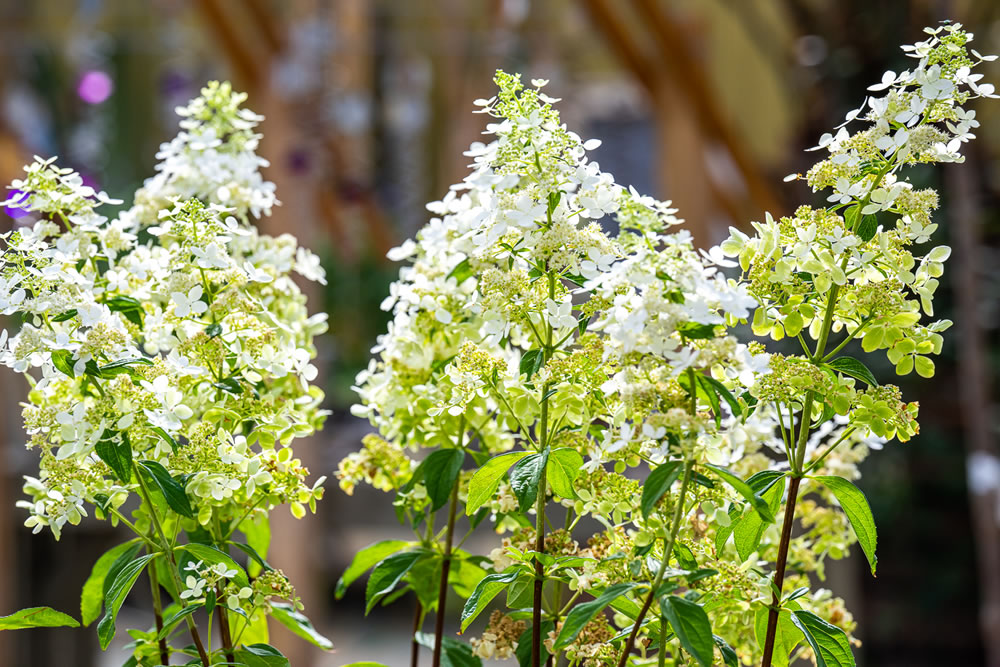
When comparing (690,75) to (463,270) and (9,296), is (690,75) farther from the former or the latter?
(9,296)

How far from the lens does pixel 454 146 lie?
2896 millimetres

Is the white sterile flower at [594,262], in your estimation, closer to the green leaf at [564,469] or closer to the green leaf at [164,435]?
the green leaf at [564,469]

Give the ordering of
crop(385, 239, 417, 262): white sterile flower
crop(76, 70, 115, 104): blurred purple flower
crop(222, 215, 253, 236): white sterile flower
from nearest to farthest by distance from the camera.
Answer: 1. crop(222, 215, 253, 236): white sterile flower
2. crop(385, 239, 417, 262): white sterile flower
3. crop(76, 70, 115, 104): blurred purple flower

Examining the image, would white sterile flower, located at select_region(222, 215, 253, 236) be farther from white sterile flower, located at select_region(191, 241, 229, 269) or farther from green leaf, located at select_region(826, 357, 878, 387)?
green leaf, located at select_region(826, 357, 878, 387)

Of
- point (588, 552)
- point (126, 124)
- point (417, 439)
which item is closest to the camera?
point (588, 552)

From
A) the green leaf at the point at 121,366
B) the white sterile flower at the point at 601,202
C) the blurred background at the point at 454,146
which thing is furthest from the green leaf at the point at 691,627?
the blurred background at the point at 454,146

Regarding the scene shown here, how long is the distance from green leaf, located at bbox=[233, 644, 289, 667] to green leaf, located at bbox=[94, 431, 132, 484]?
15 centimetres

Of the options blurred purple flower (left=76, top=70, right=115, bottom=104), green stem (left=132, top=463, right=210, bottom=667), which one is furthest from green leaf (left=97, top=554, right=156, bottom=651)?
blurred purple flower (left=76, top=70, right=115, bottom=104)

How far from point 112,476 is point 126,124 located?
3090mm

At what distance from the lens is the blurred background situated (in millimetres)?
2186

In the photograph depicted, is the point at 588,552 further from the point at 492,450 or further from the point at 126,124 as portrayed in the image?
the point at 126,124

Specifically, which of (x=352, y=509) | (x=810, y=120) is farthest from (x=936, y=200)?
(x=352, y=509)

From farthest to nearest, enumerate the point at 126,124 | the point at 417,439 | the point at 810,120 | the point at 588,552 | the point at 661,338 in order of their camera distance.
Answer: the point at 126,124
the point at 810,120
the point at 417,439
the point at 588,552
the point at 661,338

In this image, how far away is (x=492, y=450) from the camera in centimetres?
70
